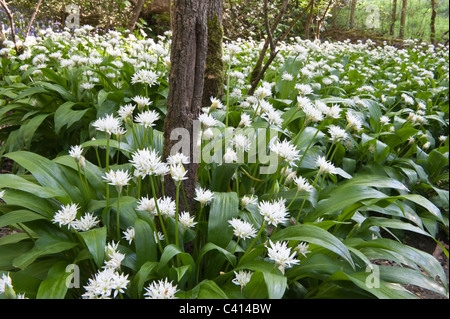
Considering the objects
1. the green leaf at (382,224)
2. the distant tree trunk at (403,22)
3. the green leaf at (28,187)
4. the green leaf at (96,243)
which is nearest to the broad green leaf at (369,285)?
the green leaf at (382,224)

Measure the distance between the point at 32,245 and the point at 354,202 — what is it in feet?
4.92

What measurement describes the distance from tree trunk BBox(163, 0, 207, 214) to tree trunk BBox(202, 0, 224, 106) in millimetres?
966

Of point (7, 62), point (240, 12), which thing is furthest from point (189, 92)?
point (240, 12)

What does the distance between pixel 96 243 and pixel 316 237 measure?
2.68 ft

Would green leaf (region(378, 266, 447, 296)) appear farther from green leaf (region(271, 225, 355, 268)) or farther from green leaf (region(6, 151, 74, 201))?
green leaf (region(6, 151, 74, 201))

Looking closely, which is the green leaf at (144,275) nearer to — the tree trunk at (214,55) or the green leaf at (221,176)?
the green leaf at (221,176)

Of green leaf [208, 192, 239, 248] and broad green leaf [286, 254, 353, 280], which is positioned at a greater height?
green leaf [208, 192, 239, 248]

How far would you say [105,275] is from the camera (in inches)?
43.0

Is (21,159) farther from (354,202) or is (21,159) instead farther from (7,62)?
(7,62)

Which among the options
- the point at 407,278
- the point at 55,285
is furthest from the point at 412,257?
the point at 55,285

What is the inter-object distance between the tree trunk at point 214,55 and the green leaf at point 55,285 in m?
1.70

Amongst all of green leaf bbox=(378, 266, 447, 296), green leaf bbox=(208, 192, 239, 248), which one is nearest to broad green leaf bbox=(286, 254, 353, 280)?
green leaf bbox=(378, 266, 447, 296)

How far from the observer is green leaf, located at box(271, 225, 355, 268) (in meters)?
1.22

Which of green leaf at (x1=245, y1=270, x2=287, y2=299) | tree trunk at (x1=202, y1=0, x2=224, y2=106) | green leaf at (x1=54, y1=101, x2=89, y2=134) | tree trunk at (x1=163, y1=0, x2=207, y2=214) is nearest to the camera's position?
green leaf at (x1=245, y1=270, x2=287, y2=299)
